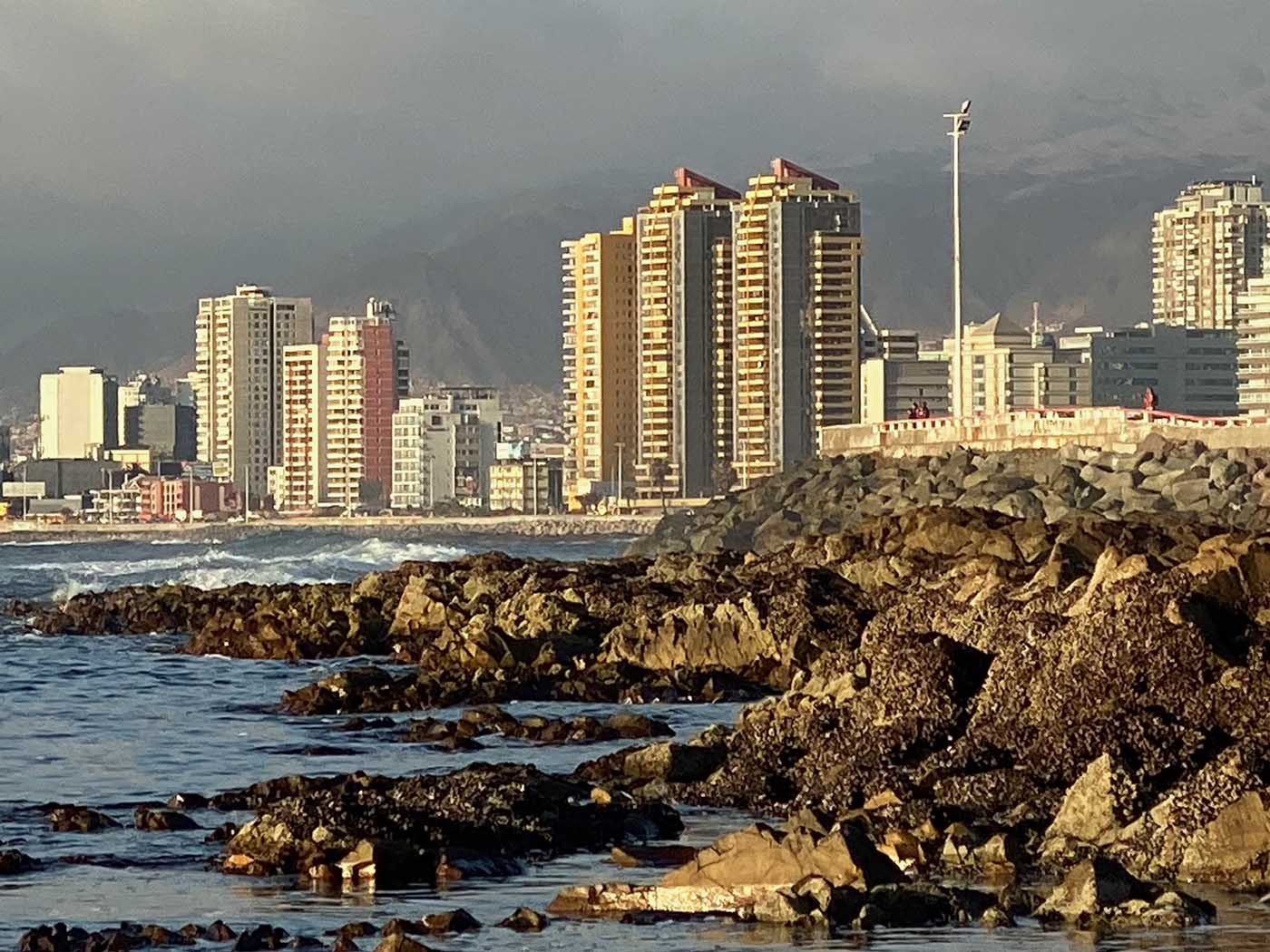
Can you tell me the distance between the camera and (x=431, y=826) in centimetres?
2039

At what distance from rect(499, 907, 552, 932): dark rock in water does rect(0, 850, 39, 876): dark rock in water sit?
14.6 feet

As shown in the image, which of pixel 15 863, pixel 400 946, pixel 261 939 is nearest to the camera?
pixel 400 946

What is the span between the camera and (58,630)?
5656 centimetres

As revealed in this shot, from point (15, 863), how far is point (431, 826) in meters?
3.06

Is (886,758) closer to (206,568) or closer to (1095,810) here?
(1095,810)

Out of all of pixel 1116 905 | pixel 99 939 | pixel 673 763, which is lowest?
pixel 99 939

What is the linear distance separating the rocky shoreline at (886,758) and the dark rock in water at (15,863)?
157cm

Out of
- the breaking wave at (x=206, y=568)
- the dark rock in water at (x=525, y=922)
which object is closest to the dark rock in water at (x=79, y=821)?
the dark rock in water at (x=525, y=922)

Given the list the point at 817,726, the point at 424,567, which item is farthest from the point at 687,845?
the point at 424,567

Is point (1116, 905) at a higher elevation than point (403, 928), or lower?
higher

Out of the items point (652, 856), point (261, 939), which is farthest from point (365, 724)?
point (261, 939)

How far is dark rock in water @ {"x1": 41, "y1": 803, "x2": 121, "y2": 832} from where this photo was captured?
22.3m

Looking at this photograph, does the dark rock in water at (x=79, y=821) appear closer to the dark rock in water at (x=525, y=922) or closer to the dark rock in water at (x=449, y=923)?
the dark rock in water at (x=449, y=923)

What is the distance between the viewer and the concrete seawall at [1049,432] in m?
75.7
